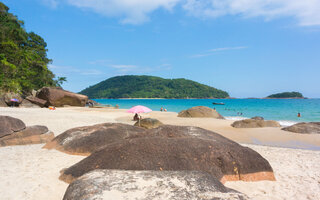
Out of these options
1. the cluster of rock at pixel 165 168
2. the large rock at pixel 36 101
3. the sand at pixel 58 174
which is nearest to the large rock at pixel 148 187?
the cluster of rock at pixel 165 168

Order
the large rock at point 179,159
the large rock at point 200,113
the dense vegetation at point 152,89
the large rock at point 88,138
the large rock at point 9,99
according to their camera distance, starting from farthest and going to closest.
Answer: the dense vegetation at point 152,89 < the large rock at point 9,99 < the large rock at point 200,113 < the large rock at point 88,138 < the large rock at point 179,159

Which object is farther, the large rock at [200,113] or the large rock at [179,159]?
the large rock at [200,113]

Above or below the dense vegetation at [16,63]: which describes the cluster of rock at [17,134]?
below

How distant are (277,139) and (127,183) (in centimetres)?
1246

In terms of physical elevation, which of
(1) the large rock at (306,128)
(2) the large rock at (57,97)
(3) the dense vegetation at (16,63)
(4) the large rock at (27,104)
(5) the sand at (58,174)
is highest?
(3) the dense vegetation at (16,63)

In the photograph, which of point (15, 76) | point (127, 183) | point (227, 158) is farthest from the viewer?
point (15, 76)

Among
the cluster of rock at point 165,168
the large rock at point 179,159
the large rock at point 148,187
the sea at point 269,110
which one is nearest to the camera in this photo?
the large rock at point 148,187

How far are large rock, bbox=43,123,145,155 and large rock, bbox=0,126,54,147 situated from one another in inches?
59.0

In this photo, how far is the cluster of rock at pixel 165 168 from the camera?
2664 millimetres

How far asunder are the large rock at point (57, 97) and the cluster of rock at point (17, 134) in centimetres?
2557

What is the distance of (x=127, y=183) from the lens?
2838 mm

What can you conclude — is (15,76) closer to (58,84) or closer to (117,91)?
(58,84)

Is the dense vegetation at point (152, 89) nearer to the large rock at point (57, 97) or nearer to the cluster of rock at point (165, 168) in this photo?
the large rock at point (57, 97)

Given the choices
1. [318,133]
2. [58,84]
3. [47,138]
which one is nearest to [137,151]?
[47,138]
